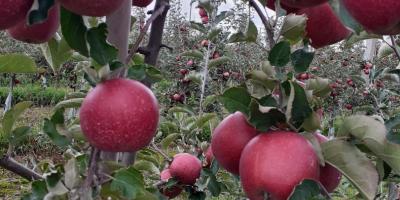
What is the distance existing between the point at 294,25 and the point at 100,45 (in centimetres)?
29

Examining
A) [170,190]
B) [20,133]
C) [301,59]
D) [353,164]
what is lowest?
[170,190]

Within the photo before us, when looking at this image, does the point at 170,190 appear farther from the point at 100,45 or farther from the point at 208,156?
the point at 100,45

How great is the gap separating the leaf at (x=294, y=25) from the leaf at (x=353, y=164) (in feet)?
0.59

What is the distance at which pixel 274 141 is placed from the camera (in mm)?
547

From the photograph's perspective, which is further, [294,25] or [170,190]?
[170,190]

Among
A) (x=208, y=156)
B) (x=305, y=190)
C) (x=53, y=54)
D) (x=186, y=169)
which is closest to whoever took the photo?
(x=305, y=190)

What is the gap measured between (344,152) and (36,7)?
1.40 ft

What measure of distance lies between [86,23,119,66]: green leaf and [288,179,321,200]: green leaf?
0.30 m

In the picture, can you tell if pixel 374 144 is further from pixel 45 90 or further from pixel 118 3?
pixel 45 90

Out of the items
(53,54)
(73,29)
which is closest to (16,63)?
(53,54)

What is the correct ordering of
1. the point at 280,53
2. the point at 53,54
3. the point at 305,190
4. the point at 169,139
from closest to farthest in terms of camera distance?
the point at 305,190, the point at 280,53, the point at 53,54, the point at 169,139

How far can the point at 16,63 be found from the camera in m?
0.68

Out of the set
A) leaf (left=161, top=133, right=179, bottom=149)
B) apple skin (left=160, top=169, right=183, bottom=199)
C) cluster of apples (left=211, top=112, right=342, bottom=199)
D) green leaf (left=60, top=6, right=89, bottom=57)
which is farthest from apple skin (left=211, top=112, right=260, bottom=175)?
leaf (left=161, top=133, right=179, bottom=149)

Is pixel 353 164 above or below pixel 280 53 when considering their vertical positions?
below
